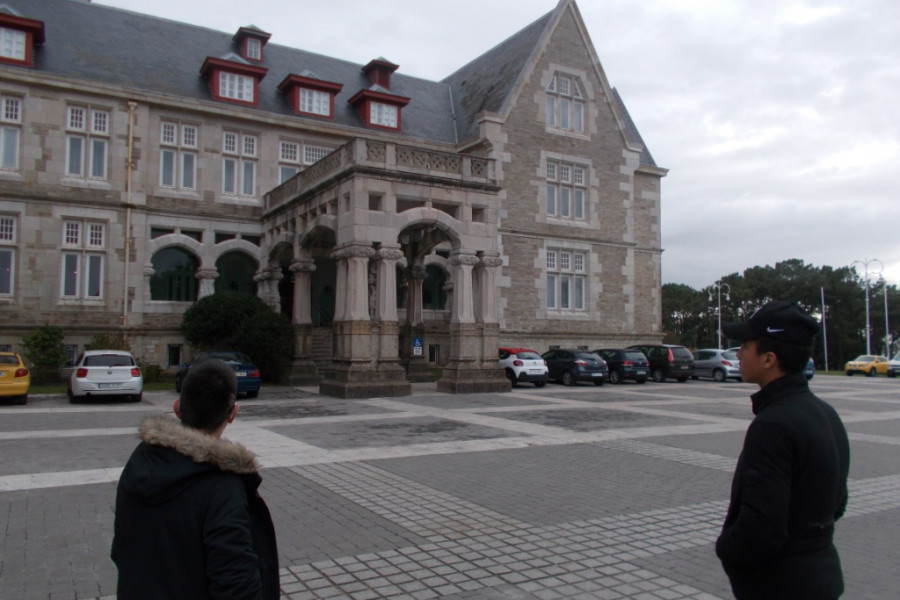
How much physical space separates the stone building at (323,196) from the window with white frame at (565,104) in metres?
0.11

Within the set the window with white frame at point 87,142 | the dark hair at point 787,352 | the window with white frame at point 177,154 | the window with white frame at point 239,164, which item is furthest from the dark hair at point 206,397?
the window with white frame at point 239,164

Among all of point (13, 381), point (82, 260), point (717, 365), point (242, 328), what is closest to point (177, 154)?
point (82, 260)

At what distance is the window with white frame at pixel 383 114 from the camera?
107ft

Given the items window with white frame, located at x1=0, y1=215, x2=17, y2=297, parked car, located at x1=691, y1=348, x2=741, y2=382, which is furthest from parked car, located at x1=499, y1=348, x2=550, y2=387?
window with white frame, located at x1=0, y1=215, x2=17, y2=297

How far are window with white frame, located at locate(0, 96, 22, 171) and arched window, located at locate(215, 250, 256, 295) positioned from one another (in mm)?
7967

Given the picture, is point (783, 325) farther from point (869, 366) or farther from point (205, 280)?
point (869, 366)

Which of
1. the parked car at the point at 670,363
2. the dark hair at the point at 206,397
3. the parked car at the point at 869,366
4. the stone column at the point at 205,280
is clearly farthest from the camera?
the parked car at the point at 869,366

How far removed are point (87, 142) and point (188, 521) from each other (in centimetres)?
2815

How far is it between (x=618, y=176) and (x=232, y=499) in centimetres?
3548

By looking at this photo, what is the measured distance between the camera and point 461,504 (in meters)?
7.76

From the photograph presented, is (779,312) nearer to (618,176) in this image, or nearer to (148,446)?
(148,446)

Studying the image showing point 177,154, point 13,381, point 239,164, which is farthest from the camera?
point 239,164

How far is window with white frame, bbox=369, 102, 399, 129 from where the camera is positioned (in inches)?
1281

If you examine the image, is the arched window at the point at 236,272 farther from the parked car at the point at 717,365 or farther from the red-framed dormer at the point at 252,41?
the parked car at the point at 717,365
